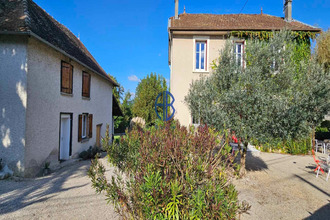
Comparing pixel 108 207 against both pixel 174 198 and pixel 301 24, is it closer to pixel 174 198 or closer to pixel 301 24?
pixel 174 198

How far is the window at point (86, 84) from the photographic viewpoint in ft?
37.2

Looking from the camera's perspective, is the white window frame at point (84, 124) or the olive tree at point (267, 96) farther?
the white window frame at point (84, 124)

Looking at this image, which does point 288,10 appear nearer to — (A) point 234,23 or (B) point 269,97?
(A) point 234,23

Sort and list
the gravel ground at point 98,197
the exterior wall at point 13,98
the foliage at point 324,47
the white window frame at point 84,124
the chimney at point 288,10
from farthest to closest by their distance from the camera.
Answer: the foliage at point 324,47
the chimney at point 288,10
the white window frame at point 84,124
the exterior wall at point 13,98
the gravel ground at point 98,197

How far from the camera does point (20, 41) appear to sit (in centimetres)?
670

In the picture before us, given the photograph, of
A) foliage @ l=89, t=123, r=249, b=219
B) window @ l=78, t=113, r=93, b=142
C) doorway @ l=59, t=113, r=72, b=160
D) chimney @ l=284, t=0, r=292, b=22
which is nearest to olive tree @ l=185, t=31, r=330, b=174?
foliage @ l=89, t=123, r=249, b=219

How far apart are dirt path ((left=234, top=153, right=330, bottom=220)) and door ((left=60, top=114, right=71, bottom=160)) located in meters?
8.12

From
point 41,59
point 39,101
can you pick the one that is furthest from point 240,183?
point 41,59

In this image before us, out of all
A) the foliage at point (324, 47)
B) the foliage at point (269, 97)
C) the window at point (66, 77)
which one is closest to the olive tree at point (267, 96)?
the foliage at point (269, 97)

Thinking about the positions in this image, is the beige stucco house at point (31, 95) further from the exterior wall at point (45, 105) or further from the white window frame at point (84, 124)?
the white window frame at point (84, 124)

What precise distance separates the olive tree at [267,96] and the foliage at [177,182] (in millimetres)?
3365

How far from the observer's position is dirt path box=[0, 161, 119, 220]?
13.9ft

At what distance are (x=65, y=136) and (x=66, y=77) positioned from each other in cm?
301

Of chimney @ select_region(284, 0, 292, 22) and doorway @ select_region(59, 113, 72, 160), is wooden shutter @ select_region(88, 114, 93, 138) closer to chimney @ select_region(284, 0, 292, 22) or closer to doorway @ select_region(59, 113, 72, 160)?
doorway @ select_region(59, 113, 72, 160)
